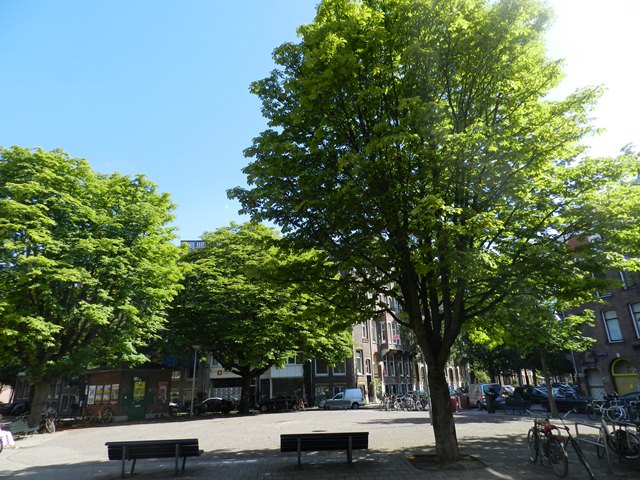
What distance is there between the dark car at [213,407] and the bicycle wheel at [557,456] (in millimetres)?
30440

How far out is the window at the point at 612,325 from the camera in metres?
32.9

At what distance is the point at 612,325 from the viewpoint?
3338cm

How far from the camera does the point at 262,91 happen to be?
37.7 ft

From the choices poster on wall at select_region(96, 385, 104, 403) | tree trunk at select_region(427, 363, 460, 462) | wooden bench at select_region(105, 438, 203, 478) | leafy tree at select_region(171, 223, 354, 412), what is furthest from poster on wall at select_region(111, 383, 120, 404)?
tree trunk at select_region(427, 363, 460, 462)

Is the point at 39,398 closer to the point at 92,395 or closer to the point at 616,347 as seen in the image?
the point at 92,395

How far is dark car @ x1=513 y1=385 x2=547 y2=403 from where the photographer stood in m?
26.0

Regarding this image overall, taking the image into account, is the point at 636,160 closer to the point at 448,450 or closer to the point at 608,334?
the point at 448,450

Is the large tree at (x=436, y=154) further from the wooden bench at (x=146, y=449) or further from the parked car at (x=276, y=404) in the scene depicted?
the parked car at (x=276, y=404)

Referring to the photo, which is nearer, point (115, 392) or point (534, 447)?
point (534, 447)

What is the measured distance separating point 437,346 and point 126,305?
1699cm

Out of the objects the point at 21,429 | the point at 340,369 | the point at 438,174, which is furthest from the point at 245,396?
the point at 438,174

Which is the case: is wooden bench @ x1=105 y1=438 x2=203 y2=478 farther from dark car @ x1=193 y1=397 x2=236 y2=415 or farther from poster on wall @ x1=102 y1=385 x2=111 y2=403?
dark car @ x1=193 y1=397 x2=236 y2=415

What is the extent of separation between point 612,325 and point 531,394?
12.0 m

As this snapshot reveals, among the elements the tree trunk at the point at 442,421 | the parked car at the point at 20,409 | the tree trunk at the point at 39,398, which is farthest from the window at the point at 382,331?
the tree trunk at the point at 442,421
